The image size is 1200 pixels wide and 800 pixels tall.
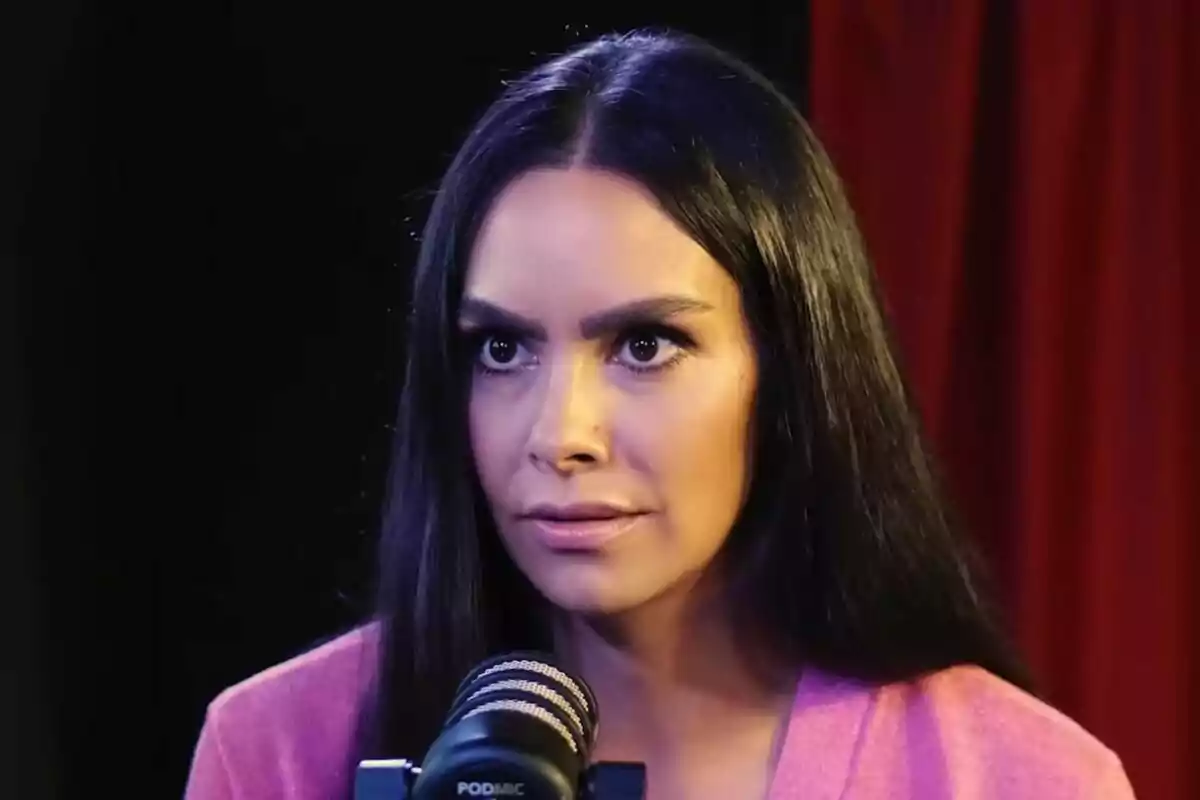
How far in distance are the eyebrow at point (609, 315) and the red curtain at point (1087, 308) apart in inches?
18.6

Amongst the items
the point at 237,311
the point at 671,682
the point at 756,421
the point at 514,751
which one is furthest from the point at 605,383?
the point at 237,311

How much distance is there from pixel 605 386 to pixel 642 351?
3 cm

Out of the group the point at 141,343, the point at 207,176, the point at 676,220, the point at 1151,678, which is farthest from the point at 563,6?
the point at 1151,678

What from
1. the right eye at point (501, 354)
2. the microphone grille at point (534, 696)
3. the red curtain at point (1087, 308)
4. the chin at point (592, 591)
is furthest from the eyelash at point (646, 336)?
the red curtain at point (1087, 308)

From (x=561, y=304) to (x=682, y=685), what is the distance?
0.30 meters

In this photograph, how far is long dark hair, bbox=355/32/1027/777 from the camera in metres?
0.95

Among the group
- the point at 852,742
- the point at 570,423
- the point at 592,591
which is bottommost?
the point at 852,742

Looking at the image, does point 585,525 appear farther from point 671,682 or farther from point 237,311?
point 237,311

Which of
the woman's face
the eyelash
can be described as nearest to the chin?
the woman's face

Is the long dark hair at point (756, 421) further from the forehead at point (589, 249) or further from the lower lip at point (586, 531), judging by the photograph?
the lower lip at point (586, 531)

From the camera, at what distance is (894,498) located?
1029 mm

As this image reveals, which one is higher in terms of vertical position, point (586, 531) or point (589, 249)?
point (589, 249)

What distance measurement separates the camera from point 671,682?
1053mm

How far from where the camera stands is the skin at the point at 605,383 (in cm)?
89
